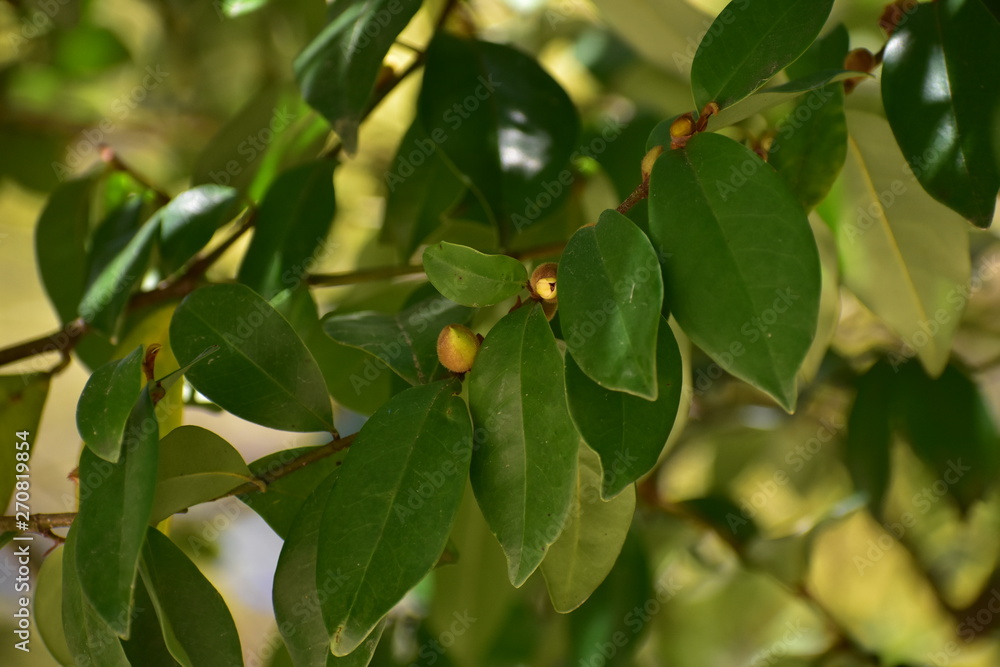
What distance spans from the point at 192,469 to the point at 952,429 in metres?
0.58

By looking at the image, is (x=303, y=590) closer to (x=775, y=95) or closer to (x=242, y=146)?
(x=775, y=95)

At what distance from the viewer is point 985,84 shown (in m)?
0.41

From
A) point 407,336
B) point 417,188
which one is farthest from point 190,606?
point 417,188

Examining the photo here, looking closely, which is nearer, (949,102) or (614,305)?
(614,305)

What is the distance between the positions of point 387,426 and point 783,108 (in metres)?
0.36

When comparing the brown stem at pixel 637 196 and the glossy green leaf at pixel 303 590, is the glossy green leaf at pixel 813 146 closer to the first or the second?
the brown stem at pixel 637 196

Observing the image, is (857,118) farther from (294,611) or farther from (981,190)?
(294,611)

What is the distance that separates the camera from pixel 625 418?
33cm

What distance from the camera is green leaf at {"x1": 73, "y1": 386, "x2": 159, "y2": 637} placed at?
0.32 meters

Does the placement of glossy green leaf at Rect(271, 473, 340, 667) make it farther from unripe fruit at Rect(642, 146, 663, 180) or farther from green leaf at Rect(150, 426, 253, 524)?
unripe fruit at Rect(642, 146, 663, 180)

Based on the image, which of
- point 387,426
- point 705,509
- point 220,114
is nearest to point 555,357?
point 387,426

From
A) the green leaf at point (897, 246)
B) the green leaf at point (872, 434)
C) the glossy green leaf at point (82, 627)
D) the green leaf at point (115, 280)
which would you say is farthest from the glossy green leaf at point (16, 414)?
the green leaf at point (872, 434)

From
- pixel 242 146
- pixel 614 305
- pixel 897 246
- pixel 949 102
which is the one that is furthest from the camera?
pixel 242 146

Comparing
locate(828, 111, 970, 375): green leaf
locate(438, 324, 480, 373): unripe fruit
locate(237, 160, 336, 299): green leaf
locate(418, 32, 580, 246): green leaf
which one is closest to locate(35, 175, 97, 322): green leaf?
locate(237, 160, 336, 299): green leaf
